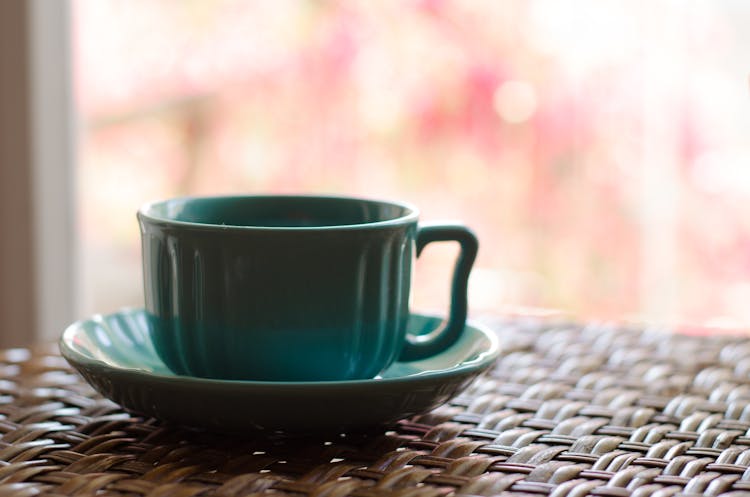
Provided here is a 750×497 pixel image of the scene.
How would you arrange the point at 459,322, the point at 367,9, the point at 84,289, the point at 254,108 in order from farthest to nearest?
the point at 254,108, the point at 367,9, the point at 84,289, the point at 459,322

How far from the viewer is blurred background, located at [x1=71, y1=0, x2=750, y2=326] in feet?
7.58

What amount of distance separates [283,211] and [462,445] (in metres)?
0.18

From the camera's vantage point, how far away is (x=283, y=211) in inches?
23.6

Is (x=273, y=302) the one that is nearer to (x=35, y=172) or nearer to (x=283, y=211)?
(x=283, y=211)

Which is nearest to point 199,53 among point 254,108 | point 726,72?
point 254,108

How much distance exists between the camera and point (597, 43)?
234cm

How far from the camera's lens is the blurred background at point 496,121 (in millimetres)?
2311

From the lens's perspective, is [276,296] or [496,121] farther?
[496,121]

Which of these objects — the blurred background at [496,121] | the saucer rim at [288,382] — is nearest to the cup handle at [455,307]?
the saucer rim at [288,382]

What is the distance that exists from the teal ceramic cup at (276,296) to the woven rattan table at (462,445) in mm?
42

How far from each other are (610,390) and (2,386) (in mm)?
382

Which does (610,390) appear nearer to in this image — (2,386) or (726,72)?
(2,386)

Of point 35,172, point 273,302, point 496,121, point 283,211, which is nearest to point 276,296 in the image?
point 273,302

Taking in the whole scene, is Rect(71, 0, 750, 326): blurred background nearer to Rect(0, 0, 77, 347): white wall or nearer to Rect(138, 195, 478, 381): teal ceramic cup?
Rect(0, 0, 77, 347): white wall
